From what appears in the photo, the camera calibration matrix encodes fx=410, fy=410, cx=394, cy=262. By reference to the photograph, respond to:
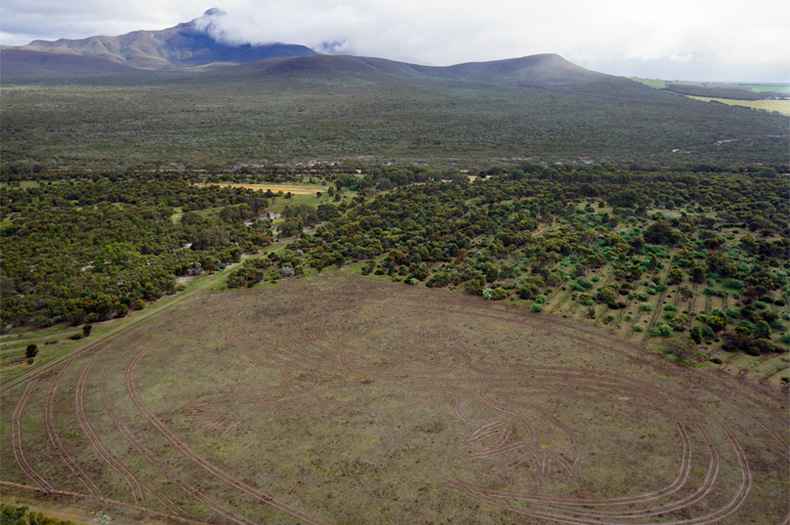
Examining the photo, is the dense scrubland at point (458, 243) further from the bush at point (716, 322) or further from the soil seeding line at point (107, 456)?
the soil seeding line at point (107, 456)

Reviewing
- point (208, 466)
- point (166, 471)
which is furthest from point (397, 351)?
point (166, 471)

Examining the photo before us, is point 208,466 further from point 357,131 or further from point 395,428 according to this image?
point 357,131

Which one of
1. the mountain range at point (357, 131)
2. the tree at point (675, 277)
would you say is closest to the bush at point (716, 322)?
the tree at point (675, 277)

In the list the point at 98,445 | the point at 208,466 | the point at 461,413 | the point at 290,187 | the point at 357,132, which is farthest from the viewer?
the point at 357,132

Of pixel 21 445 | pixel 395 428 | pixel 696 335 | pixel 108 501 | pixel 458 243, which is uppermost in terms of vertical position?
pixel 458 243

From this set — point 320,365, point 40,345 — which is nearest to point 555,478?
point 320,365
